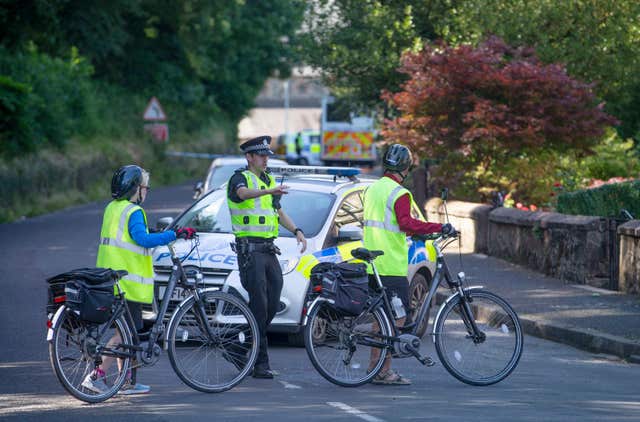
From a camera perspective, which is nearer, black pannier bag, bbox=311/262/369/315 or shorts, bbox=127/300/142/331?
shorts, bbox=127/300/142/331

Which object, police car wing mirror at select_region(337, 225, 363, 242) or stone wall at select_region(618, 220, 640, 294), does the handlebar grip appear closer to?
police car wing mirror at select_region(337, 225, 363, 242)

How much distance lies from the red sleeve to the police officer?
97cm

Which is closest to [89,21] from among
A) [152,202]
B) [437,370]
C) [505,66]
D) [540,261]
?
[152,202]

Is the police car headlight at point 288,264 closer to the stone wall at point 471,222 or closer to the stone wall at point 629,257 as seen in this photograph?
the stone wall at point 629,257

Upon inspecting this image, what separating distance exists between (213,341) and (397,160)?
2010 millimetres

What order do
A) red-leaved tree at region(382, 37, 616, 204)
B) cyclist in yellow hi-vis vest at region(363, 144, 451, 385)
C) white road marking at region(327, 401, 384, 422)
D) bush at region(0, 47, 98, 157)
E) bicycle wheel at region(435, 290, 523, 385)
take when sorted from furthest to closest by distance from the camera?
bush at region(0, 47, 98, 157) < red-leaved tree at region(382, 37, 616, 204) < cyclist in yellow hi-vis vest at region(363, 144, 451, 385) < bicycle wheel at region(435, 290, 523, 385) < white road marking at region(327, 401, 384, 422)

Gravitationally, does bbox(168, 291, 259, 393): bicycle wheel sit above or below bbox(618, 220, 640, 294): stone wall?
below

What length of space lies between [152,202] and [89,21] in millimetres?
6930

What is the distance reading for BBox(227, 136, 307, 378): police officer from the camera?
9930 mm

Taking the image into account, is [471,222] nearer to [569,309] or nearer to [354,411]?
[569,309]

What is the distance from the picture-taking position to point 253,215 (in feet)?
32.9

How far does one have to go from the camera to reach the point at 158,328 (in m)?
9.32

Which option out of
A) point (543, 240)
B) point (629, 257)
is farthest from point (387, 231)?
point (543, 240)

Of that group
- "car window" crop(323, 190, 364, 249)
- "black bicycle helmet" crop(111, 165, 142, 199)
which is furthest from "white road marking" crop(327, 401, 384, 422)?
"car window" crop(323, 190, 364, 249)
